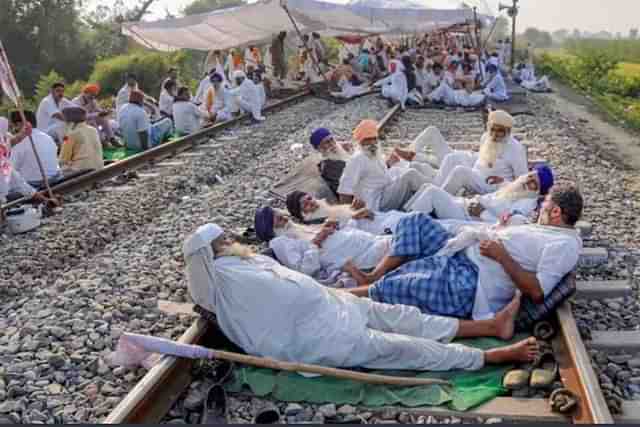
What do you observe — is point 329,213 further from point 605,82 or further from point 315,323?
point 605,82

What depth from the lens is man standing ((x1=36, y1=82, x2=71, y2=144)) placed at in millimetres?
11188

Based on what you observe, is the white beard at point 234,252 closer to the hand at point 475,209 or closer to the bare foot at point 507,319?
the bare foot at point 507,319

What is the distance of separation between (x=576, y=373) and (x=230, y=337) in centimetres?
193

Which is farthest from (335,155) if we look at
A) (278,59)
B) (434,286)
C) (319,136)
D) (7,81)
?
(278,59)

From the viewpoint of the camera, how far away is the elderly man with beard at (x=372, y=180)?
626 centimetres

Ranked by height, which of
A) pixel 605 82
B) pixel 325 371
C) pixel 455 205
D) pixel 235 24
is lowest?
pixel 605 82

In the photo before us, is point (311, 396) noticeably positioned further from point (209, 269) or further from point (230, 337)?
point (209, 269)

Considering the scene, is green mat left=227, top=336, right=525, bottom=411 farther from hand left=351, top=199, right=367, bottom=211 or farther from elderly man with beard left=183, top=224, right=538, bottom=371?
hand left=351, top=199, right=367, bottom=211

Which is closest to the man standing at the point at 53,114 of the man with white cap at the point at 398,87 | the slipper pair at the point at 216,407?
the man with white cap at the point at 398,87

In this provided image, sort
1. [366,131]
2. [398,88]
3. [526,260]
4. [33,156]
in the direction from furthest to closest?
[398,88]
[33,156]
[366,131]
[526,260]

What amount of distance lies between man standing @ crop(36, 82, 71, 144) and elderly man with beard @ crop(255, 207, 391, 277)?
24.2 feet

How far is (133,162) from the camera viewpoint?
10.0 metres

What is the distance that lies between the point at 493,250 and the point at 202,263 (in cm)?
185

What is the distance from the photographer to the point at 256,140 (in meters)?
12.2
